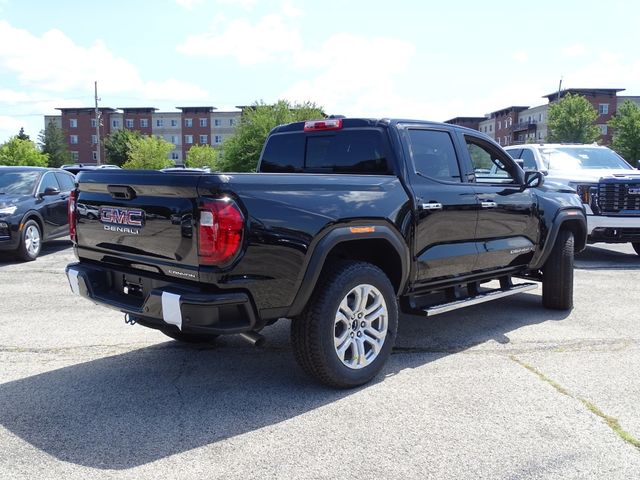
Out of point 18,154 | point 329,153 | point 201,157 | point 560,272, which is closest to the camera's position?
point 329,153

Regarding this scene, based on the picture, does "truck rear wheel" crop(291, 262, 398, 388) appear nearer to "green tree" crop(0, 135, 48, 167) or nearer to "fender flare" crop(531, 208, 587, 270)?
"fender flare" crop(531, 208, 587, 270)

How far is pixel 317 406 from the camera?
3.82 metres

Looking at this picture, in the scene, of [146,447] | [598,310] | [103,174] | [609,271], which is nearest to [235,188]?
[103,174]

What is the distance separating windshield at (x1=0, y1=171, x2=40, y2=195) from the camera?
10.6 metres

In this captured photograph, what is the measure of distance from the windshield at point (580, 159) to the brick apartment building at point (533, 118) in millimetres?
63878

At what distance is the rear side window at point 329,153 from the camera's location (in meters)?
4.72

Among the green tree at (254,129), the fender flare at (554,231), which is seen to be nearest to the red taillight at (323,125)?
the fender flare at (554,231)

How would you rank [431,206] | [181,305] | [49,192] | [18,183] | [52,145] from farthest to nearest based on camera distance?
[52,145]
[49,192]
[18,183]
[431,206]
[181,305]

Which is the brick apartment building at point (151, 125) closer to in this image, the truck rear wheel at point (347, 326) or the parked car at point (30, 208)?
the parked car at point (30, 208)

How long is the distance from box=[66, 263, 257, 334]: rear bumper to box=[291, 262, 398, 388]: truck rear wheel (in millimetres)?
477

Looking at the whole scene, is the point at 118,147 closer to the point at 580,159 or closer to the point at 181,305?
the point at 580,159

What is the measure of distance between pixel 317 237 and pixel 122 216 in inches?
51.9

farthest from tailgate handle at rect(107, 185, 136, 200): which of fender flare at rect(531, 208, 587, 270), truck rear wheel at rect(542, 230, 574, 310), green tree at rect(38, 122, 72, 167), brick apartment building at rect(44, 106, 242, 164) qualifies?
brick apartment building at rect(44, 106, 242, 164)

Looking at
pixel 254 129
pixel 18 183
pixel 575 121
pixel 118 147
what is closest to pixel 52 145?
pixel 118 147
